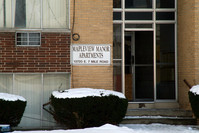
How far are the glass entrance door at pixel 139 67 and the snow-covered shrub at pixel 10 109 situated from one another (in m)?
4.15

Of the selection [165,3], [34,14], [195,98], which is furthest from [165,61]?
[34,14]

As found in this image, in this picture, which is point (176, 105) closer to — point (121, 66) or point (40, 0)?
point (121, 66)

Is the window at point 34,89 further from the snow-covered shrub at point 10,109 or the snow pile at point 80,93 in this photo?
the snow-covered shrub at point 10,109

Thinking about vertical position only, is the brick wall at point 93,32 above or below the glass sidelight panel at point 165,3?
below

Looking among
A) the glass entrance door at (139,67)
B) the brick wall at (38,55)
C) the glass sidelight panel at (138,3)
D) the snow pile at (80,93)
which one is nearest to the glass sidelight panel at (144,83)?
the glass entrance door at (139,67)

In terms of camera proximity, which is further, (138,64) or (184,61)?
(138,64)

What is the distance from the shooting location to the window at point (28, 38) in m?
10.4

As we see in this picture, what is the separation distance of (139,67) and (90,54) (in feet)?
8.15

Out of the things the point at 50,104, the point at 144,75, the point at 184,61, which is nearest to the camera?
the point at 50,104

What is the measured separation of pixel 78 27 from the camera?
10.5m

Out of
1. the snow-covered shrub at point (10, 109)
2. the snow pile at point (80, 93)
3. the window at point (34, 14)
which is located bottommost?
the snow-covered shrub at point (10, 109)

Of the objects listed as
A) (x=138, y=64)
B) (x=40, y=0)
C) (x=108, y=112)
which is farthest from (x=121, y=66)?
(x=40, y=0)

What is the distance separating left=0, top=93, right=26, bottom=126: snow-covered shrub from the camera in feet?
29.7

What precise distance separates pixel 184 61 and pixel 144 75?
1.64 meters
